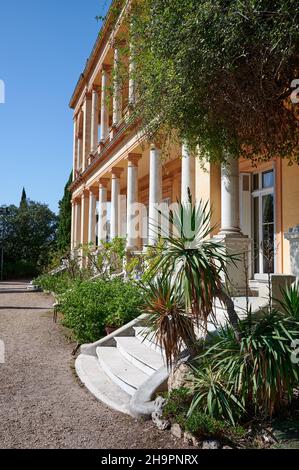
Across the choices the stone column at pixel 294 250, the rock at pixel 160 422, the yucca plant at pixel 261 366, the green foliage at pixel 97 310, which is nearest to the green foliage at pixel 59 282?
the green foliage at pixel 97 310

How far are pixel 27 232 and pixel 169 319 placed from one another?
3802 cm

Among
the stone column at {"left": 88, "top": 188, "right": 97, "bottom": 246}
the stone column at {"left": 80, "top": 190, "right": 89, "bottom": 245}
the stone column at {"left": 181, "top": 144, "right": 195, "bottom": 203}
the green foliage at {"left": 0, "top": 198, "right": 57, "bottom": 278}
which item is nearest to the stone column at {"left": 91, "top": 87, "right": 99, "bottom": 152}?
the stone column at {"left": 88, "top": 188, "right": 97, "bottom": 246}

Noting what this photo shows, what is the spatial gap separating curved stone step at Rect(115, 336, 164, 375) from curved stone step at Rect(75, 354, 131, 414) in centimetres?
43

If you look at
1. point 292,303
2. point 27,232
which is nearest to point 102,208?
point 292,303

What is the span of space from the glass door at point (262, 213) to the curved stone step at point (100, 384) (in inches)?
185

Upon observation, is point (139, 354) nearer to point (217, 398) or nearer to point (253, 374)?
point (217, 398)

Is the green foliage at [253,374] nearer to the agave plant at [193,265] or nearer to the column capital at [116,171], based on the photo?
the agave plant at [193,265]

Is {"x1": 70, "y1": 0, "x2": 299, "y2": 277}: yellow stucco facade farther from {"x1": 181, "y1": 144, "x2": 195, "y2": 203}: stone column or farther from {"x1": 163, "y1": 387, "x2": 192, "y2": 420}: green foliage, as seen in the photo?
{"x1": 163, "y1": 387, "x2": 192, "y2": 420}: green foliage

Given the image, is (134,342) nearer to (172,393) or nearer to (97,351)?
(97,351)

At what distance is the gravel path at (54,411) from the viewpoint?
403cm

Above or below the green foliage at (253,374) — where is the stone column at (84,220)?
above

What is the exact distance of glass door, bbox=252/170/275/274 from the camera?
9.70 metres

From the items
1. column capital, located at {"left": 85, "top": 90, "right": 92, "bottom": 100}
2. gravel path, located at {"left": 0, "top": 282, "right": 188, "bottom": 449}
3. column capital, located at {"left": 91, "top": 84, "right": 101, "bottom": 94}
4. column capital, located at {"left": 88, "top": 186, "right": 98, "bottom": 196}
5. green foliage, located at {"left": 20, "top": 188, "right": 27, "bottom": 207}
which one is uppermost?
column capital, located at {"left": 85, "top": 90, "right": 92, "bottom": 100}

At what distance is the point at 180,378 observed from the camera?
4570 millimetres
